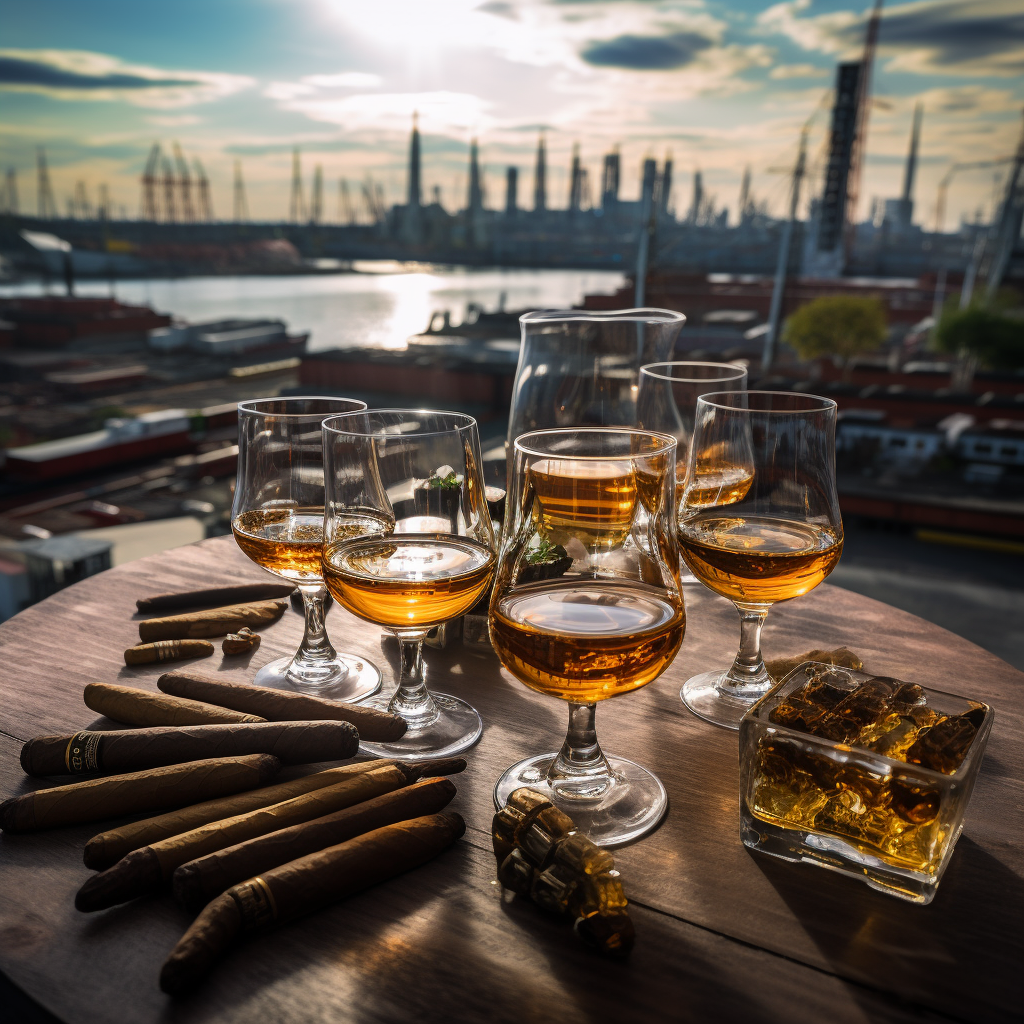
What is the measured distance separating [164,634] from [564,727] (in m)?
0.53

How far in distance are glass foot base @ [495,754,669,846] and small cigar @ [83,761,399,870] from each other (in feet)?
0.43

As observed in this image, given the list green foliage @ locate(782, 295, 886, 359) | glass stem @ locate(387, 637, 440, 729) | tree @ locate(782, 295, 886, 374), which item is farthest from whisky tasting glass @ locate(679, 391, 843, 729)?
green foliage @ locate(782, 295, 886, 359)

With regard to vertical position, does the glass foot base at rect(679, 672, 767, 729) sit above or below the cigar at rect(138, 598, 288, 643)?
above

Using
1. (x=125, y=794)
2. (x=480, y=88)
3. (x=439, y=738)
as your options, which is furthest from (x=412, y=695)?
(x=480, y=88)

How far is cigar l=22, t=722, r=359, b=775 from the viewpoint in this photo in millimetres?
704

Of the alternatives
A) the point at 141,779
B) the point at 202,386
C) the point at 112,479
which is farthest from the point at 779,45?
the point at 141,779

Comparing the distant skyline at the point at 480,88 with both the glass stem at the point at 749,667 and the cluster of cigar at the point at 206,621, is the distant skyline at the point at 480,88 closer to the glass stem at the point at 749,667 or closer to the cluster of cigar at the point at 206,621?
the cluster of cigar at the point at 206,621

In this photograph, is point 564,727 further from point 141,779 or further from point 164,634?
point 164,634

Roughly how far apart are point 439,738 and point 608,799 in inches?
7.2

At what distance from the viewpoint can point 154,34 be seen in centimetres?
461

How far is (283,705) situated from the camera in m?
0.80

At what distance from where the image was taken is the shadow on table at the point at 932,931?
0.52 metres

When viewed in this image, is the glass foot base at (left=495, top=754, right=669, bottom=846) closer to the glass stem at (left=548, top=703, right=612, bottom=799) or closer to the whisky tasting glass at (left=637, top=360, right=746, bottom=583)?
the glass stem at (left=548, top=703, right=612, bottom=799)

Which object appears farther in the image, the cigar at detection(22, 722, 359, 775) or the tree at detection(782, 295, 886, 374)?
the tree at detection(782, 295, 886, 374)
